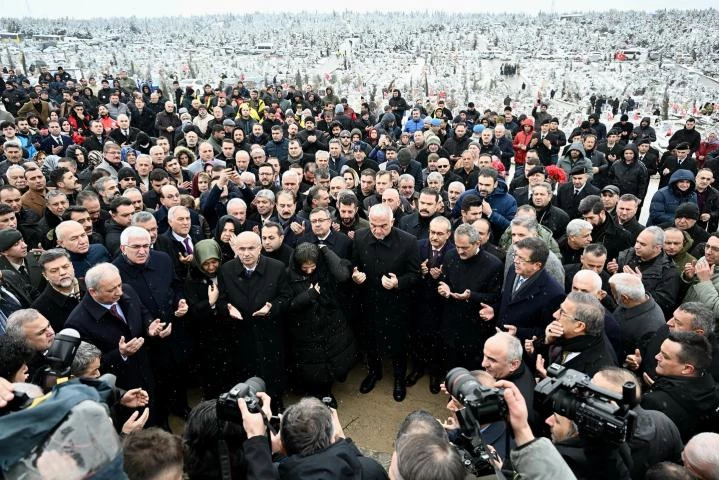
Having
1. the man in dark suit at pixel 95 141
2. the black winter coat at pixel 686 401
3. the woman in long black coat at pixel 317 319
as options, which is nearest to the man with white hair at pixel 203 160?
the man in dark suit at pixel 95 141

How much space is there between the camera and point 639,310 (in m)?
3.31

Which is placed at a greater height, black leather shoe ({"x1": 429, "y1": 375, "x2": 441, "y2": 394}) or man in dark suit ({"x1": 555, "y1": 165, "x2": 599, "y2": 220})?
man in dark suit ({"x1": 555, "y1": 165, "x2": 599, "y2": 220})

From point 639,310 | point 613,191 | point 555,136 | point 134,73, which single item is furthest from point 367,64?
point 639,310

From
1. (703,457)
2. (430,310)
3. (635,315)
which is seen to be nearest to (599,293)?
(635,315)

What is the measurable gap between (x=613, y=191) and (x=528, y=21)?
62.4 meters

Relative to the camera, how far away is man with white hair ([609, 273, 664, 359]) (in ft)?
10.6

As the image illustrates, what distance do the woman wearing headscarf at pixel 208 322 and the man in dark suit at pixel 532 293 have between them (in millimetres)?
2345

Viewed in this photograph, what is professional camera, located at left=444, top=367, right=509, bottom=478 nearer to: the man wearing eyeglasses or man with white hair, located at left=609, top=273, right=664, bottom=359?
man with white hair, located at left=609, top=273, right=664, bottom=359

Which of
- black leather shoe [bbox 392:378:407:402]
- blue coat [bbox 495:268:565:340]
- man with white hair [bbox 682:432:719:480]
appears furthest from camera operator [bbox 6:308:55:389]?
man with white hair [bbox 682:432:719:480]

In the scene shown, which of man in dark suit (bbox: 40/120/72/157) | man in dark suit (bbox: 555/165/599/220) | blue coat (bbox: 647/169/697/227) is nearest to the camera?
blue coat (bbox: 647/169/697/227)

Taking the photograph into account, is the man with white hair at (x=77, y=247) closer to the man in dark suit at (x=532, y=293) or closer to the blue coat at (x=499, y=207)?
the man in dark suit at (x=532, y=293)

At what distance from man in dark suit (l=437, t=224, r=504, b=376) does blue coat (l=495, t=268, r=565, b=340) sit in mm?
332

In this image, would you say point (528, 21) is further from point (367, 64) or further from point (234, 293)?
point (234, 293)

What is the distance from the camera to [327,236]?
4.26 metres
